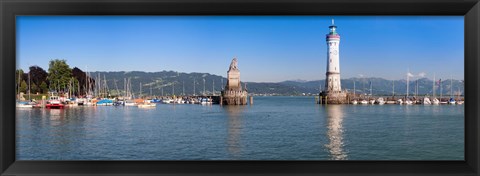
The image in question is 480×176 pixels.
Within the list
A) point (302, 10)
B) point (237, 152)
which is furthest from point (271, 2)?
point (237, 152)

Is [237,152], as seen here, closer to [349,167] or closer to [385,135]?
[385,135]

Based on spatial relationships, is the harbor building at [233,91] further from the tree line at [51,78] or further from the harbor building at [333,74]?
the tree line at [51,78]

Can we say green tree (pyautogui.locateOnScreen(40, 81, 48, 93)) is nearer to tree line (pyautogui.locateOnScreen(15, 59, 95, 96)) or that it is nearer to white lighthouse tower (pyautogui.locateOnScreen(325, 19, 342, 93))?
tree line (pyautogui.locateOnScreen(15, 59, 95, 96))

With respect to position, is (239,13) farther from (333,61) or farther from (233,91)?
(233,91)

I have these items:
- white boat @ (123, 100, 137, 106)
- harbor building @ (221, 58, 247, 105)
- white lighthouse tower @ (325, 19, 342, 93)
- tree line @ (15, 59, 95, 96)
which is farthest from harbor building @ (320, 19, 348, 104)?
tree line @ (15, 59, 95, 96)

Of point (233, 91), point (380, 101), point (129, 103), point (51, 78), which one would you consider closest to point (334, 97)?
point (380, 101)

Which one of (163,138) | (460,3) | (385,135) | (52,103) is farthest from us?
(52,103)

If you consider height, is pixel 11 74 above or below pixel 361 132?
above
